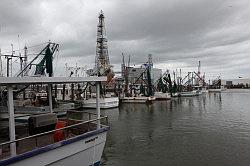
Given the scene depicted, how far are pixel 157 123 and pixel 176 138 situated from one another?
389 inches

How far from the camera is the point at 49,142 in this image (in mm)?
12820

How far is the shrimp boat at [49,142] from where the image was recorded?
10.5 meters

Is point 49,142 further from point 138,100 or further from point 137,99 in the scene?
point 137,99

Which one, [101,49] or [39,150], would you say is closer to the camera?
[39,150]

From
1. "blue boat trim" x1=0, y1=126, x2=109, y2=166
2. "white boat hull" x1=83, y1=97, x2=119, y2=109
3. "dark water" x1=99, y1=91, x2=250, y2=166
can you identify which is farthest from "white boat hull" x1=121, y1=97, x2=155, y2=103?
"blue boat trim" x1=0, y1=126, x2=109, y2=166

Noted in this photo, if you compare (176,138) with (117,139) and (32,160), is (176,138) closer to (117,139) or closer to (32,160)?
(117,139)

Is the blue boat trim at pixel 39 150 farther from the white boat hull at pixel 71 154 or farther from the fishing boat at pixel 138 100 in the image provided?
the fishing boat at pixel 138 100

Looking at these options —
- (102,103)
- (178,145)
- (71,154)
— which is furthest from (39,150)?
(102,103)

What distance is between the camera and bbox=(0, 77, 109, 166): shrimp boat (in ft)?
34.4

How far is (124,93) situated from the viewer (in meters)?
79.5

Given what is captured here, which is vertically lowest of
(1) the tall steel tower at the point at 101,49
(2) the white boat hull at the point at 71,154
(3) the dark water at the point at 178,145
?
(3) the dark water at the point at 178,145

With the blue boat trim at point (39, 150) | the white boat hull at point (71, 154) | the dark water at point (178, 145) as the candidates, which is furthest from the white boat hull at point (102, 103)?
the blue boat trim at point (39, 150)

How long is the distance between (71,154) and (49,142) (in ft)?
3.99

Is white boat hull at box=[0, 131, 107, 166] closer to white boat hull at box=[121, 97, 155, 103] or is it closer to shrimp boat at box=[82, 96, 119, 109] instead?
shrimp boat at box=[82, 96, 119, 109]
